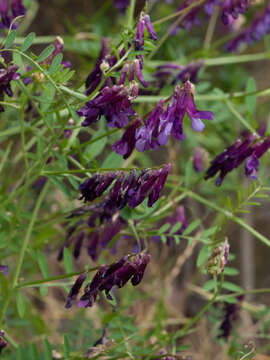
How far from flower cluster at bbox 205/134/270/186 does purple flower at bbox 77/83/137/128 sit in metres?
0.37

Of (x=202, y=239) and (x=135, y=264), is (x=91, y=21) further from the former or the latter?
(x=135, y=264)

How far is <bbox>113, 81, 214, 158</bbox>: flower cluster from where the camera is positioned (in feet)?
2.94

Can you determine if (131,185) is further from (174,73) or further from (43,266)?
(174,73)

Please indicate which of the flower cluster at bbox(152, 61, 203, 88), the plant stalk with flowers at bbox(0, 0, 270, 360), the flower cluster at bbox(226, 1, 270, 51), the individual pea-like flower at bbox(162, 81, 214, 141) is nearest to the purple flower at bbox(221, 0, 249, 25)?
the plant stalk with flowers at bbox(0, 0, 270, 360)

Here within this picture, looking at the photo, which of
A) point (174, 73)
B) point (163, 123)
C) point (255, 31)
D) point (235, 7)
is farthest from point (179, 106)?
point (255, 31)

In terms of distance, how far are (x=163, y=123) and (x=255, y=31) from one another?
1245 mm

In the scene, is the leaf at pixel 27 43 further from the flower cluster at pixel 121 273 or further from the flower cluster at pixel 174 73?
the flower cluster at pixel 174 73

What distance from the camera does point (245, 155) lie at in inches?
45.3

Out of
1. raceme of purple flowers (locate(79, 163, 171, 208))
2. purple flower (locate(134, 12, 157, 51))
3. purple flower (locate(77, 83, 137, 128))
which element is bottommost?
raceme of purple flowers (locate(79, 163, 171, 208))

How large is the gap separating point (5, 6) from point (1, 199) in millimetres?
511

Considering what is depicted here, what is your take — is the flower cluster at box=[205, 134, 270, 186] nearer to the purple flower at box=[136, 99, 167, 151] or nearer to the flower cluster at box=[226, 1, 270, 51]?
the purple flower at box=[136, 99, 167, 151]

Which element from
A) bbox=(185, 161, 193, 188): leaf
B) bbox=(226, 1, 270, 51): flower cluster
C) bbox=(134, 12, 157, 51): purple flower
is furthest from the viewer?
bbox=(226, 1, 270, 51): flower cluster

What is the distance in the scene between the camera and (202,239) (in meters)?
1.24

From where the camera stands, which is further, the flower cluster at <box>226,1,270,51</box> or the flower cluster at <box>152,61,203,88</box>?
the flower cluster at <box>226,1,270,51</box>
